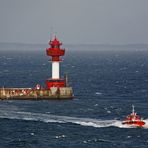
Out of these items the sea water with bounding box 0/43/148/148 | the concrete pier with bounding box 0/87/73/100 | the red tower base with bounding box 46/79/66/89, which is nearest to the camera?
the sea water with bounding box 0/43/148/148

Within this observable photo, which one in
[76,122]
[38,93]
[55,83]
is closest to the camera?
[76,122]

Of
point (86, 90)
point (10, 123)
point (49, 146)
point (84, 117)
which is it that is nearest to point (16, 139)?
point (49, 146)

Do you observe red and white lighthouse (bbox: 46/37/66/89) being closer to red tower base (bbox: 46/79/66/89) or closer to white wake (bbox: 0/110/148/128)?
red tower base (bbox: 46/79/66/89)

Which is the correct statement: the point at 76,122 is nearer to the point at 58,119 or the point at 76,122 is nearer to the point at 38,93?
the point at 58,119

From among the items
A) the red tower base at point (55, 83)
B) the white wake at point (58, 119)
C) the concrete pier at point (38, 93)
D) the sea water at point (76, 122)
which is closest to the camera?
the sea water at point (76, 122)

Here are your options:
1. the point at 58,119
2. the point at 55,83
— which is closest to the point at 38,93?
the point at 55,83

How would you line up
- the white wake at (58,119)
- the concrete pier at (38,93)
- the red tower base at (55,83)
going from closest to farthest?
the white wake at (58,119), the concrete pier at (38,93), the red tower base at (55,83)

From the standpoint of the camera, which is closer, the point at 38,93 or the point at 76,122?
the point at 76,122

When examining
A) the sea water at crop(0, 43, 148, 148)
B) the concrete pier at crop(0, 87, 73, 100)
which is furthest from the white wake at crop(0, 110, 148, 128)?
the concrete pier at crop(0, 87, 73, 100)

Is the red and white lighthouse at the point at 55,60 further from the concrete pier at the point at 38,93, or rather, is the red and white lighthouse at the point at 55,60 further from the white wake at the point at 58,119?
the white wake at the point at 58,119

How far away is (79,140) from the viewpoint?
100375 millimetres

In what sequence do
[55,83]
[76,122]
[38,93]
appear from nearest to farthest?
1. [76,122]
2. [38,93]
3. [55,83]

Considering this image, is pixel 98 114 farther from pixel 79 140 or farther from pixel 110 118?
pixel 79 140

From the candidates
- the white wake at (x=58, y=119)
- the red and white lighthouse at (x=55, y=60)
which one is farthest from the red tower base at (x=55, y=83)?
the white wake at (x=58, y=119)
